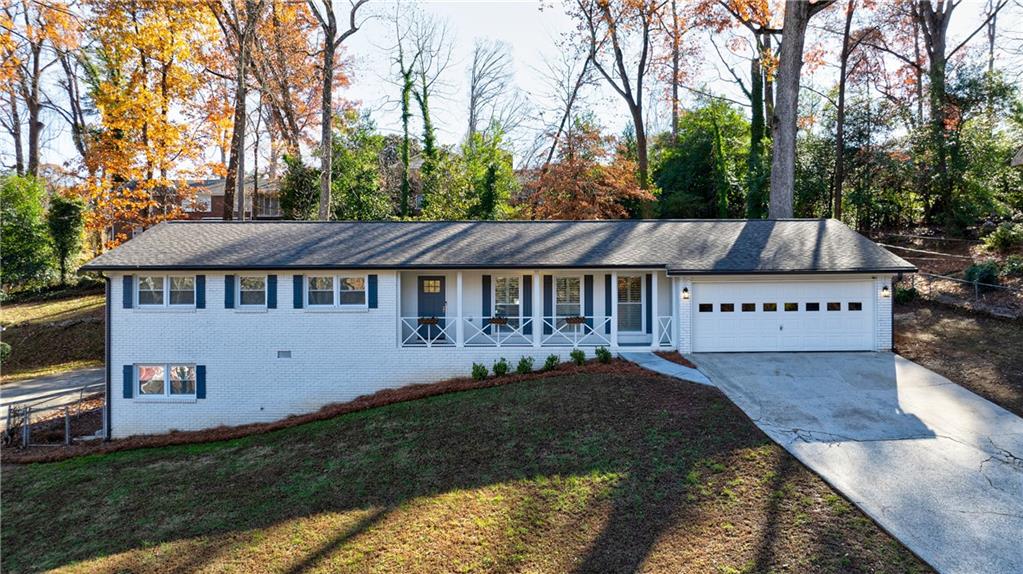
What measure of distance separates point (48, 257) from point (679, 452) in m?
30.3

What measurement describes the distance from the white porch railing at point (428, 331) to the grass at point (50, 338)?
46.3 ft

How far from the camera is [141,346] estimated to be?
42.5 ft

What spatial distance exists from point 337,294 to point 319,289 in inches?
18.8

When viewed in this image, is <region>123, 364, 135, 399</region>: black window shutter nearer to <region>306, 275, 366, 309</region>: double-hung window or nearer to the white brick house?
the white brick house

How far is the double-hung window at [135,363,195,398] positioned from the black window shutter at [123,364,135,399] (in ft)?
0.36

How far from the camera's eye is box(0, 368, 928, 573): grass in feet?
20.1

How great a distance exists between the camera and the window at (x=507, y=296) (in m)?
14.7

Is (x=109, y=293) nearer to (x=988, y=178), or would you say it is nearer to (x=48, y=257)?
(x=48, y=257)

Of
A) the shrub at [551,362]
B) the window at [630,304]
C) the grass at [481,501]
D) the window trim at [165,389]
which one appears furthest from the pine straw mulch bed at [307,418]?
the window at [630,304]

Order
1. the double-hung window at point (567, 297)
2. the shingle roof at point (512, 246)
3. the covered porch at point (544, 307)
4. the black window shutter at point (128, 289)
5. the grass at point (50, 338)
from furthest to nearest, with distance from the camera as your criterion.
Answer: the grass at point (50, 338)
the double-hung window at point (567, 297)
the covered porch at point (544, 307)
the shingle roof at point (512, 246)
the black window shutter at point (128, 289)

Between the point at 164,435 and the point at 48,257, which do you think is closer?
the point at 164,435

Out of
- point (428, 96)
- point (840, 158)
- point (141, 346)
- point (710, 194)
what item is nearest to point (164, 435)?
point (141, 346)

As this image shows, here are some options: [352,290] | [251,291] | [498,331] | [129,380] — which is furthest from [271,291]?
[498,331]

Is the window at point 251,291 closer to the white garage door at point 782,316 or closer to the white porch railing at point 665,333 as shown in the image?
the white porch railing at point 665,333
